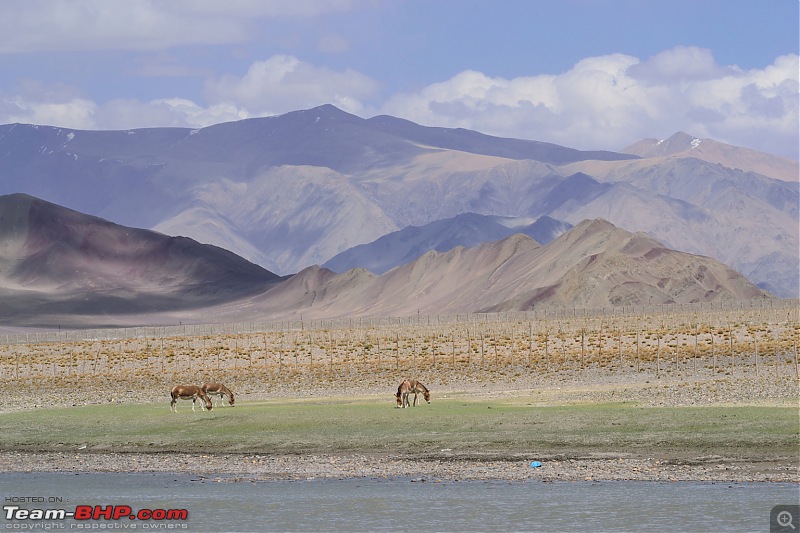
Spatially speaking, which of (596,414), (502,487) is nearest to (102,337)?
(596,414)

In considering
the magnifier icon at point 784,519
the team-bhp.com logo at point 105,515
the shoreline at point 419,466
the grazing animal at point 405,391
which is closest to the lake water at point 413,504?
the team-bhp.com logo at point 105,515

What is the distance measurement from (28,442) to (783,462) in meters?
26.0

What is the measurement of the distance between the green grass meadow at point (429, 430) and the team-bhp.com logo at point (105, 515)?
997 cm

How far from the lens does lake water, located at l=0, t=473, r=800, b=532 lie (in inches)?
1117

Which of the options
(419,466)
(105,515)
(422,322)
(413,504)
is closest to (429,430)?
(419,466)

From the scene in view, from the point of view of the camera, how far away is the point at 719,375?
65.1m

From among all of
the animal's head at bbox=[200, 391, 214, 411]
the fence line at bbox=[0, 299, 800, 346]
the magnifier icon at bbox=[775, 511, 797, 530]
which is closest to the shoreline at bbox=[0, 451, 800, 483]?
the magnifier icon at bbox=[775, 511, 797, 530]

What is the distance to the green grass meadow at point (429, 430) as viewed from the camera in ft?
122

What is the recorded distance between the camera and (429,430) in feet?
138

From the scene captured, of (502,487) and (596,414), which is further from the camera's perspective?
(596,414)

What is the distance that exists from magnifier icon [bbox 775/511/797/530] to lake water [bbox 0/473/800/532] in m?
0.27

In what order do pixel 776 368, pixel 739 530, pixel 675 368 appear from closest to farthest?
pixel 739 530 → pixel 776 368 → pixel 675 368

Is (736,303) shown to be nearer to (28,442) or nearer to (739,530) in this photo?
(28,442)

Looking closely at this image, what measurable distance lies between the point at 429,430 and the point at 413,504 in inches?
437
